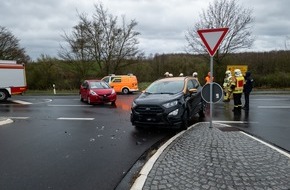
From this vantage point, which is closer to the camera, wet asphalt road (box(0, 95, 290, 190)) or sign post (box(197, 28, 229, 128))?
A: wet asphalt road (box(0, 95, 290, 190))

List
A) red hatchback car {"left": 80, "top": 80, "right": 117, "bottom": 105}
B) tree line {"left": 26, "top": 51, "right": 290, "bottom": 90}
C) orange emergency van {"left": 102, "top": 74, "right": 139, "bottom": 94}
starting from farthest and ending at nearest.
Result: tree line {"left": 26, "top": 51, "right": 290, "bottom": 90} → orange emergency van {"left": 102, "top": 74, "right": 139, "bottom": 94} → red hatchback car {"left": 80, "top": 80, "right": 117, "bottom": 105}

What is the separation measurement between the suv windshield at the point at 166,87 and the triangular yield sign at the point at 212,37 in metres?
2.20

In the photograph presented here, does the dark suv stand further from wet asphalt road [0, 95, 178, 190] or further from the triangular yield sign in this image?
the triangular yield sign

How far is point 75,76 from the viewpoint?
3975cm

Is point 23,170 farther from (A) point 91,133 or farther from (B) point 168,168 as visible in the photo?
(A) point 91,133

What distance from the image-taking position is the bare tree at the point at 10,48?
169ft

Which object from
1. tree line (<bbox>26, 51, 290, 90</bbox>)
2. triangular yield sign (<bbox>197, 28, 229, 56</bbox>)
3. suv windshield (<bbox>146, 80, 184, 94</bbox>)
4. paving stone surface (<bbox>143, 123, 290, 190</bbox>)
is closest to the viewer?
paving stone surface (<bbox>143, 123, 290, 190</bbox>)

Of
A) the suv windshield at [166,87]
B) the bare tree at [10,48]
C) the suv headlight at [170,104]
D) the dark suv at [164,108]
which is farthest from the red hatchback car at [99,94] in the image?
the bare tree at [10,48]

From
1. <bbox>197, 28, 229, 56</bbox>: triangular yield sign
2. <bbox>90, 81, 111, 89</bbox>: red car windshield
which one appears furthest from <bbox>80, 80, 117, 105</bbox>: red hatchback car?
<bbox>197, 28, 229, 56</bbox>: triangular yield sign

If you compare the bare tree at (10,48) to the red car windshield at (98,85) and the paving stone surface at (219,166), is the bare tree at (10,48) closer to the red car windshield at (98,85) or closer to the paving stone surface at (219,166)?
the red car windshield at (98,85)

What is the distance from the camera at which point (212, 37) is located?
907 cm

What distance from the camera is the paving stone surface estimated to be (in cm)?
485

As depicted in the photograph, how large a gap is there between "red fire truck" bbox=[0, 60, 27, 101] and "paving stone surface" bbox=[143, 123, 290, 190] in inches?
726

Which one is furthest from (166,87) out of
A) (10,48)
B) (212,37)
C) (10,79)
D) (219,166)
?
(10,48)
